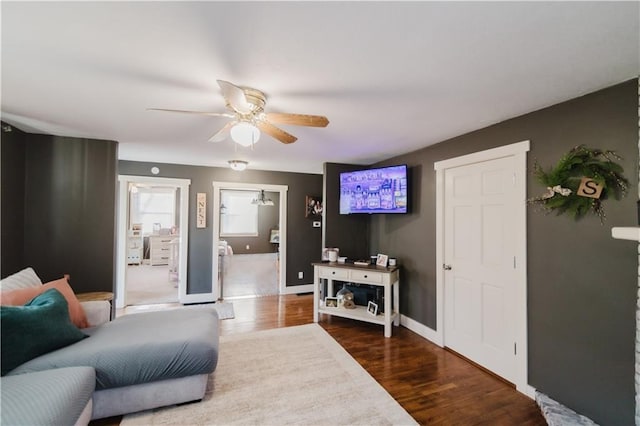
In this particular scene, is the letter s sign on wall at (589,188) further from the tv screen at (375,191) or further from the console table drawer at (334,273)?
the console table drawer at (334,273)

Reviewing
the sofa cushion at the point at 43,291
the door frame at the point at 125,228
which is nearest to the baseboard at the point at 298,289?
the door frame at the point at 125,228

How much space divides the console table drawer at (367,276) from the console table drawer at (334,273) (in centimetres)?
9

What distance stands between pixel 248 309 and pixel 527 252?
3786mm

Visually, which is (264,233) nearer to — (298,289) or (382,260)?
(298,289)

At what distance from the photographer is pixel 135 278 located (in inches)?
249

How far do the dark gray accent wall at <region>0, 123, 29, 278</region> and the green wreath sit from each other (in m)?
4.93

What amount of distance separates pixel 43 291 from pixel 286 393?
2.09 m

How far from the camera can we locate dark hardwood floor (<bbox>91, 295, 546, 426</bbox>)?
2006mm

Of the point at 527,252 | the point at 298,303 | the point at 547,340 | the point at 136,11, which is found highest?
the point at 136,11

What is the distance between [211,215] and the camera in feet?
16.0

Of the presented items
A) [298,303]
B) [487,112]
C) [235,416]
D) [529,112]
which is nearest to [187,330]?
[235,416]

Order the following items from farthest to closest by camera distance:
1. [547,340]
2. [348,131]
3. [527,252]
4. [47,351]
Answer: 1. [348,131]
2. [527,252]
3. [547,340]
4. [47,351]

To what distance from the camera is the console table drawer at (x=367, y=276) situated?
11.4 feet

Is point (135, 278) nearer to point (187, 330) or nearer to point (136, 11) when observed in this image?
point (187, 330)
